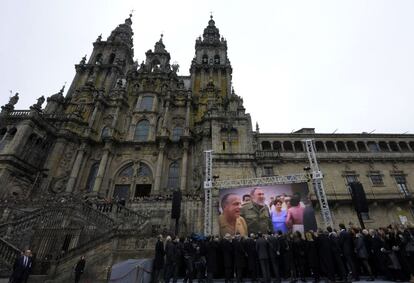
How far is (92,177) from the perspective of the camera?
1081 inches

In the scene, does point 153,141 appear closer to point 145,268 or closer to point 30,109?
point 30,109

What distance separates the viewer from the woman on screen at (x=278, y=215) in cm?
2014

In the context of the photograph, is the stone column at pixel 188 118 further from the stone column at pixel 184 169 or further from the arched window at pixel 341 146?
the arched window at pixel 341 146

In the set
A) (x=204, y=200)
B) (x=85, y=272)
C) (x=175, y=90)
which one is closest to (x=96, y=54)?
(x=175, y=90)

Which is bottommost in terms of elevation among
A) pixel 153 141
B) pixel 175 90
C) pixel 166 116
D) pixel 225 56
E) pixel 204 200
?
pixel 204 200

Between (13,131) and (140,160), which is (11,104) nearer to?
(13,131)

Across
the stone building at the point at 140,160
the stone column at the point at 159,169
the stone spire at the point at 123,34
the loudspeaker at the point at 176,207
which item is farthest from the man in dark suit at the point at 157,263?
the stone spire at the point at 123,34

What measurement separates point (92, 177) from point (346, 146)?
2737 centimetres

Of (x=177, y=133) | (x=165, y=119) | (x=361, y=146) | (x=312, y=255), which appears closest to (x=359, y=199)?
(x=312, y=255)

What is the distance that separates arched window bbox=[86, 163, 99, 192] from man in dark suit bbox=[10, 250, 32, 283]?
54.8ft

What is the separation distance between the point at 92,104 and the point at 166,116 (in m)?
10.1

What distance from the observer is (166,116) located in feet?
101

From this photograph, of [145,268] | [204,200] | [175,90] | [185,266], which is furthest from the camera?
[175,90]

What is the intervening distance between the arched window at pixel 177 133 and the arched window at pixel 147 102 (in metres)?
4.47
